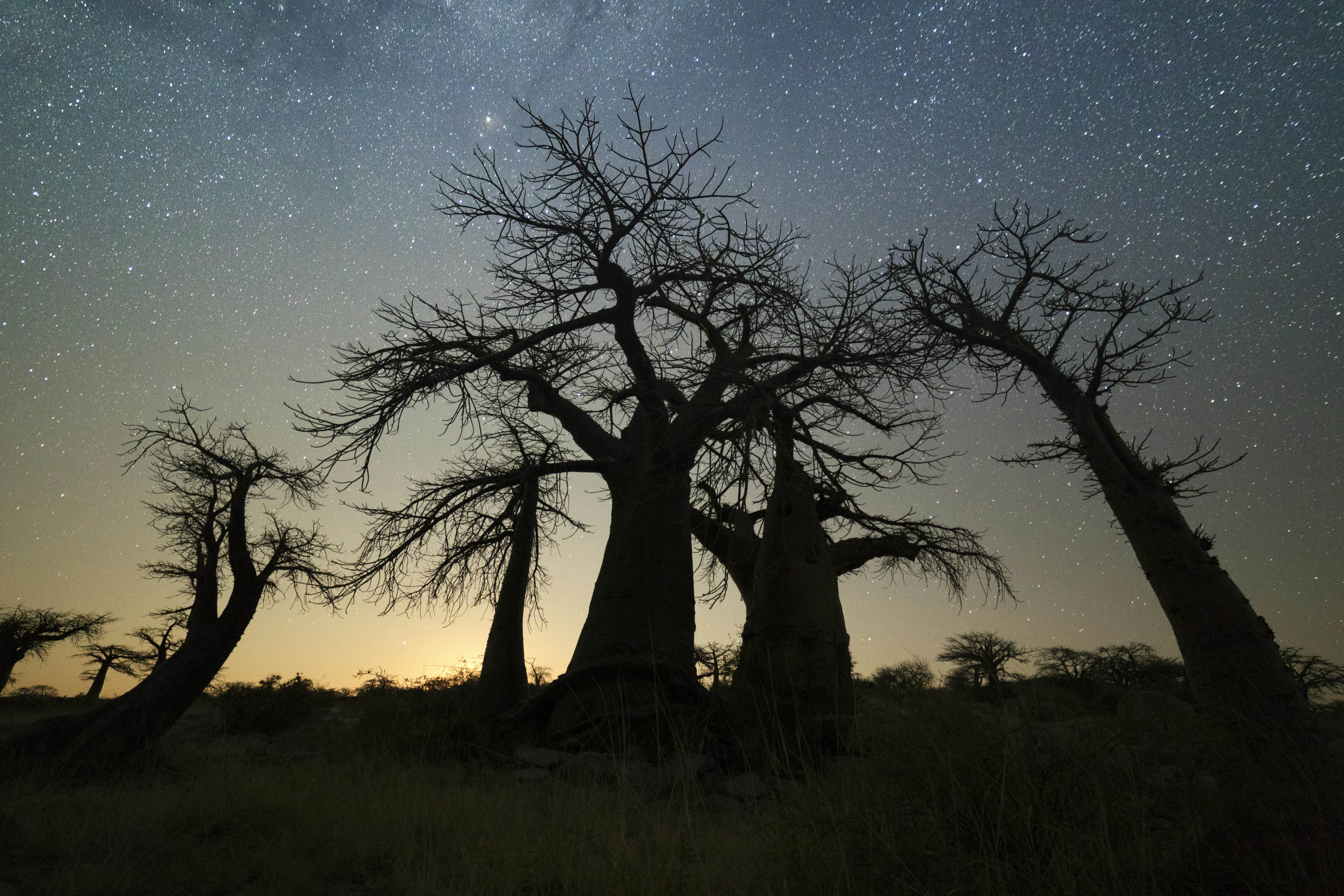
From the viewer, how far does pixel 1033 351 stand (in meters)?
4.98

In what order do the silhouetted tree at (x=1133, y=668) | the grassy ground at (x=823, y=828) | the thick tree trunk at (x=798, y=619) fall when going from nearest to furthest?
the grassy ground at (x=823, y=828)
the thick tree trunk at (x=798, y=619)
the silhouetted tree at (x=1133, y=668)

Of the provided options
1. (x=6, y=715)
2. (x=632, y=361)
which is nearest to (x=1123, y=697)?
(x=632, y=361)

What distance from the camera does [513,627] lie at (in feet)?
23.6

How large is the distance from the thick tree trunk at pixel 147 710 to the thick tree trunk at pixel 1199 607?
679 centimetres

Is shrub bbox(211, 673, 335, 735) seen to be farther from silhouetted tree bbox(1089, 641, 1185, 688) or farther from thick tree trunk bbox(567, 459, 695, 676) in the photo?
silhouetted tree bbox(1089, 641, 1185, 688)

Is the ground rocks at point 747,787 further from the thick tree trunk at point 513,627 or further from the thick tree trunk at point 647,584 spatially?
the thick tree trunk at point 513,627

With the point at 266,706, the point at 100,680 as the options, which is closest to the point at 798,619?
the point at 266,706

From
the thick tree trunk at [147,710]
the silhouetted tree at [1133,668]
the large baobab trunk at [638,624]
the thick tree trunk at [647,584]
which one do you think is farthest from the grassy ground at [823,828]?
the silhouetted tree at [1133,668]

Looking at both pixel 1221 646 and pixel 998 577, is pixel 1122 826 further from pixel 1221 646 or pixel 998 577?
pixel 998 577

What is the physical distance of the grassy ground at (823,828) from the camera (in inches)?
71.1

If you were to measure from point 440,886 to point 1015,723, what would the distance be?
11.2 ft

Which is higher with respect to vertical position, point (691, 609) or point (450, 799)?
point (691, 609)

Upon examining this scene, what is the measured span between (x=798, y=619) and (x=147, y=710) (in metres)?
5.24

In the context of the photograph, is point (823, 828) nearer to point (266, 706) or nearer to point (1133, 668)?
point (266, 706)
